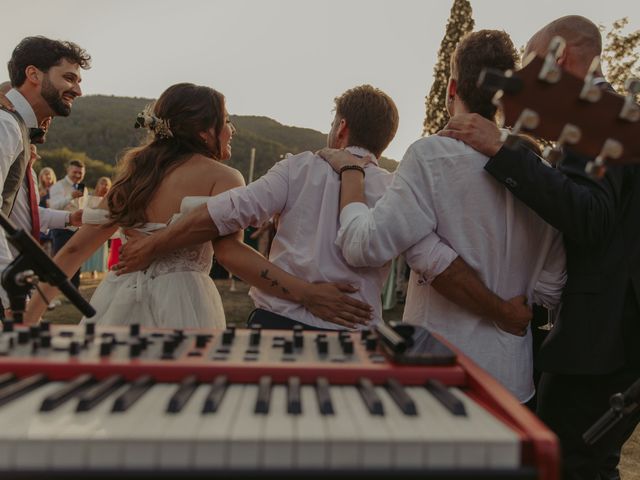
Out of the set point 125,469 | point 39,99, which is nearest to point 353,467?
point 125,469

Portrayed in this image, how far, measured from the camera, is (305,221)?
2.62 meters

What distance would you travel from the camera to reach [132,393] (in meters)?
1.11

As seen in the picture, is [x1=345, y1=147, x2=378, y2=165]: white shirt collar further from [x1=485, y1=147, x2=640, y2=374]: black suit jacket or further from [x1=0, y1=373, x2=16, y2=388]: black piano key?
[x1=0, y1=373, x2=16, y2=388]: black piano key

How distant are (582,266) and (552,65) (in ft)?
3.13

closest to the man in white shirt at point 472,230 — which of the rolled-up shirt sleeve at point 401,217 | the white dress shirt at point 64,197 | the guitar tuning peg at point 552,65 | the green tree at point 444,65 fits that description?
the rolled-up shirt sleeve at point 401,217

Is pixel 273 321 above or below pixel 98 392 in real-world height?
below

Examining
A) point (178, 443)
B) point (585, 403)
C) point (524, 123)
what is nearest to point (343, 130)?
point (524, 123)

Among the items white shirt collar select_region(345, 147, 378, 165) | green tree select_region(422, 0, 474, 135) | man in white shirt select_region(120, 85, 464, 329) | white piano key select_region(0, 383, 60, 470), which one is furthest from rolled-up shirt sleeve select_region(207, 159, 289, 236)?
green tree select_region(422, 0, 474, 135)

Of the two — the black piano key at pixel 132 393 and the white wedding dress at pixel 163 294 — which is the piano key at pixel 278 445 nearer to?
the black piano key at pixel 132 393

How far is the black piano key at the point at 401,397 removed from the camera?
42.0 inches

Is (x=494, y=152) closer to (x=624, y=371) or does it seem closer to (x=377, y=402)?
(x=624, y=371)

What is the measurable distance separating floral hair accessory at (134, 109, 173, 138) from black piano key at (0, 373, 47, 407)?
1.95m

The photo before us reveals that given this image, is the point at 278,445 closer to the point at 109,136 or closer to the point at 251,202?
the point at 251,202

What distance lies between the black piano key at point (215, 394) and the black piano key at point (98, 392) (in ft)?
0.61
